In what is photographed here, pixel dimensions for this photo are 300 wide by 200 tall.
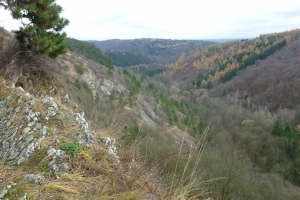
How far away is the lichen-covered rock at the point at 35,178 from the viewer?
2729mm

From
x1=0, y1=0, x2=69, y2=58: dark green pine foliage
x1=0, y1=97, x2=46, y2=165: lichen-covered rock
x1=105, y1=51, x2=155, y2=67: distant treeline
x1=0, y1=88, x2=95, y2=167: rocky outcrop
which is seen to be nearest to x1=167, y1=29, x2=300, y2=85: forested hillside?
x1=105, y1=51, x2=155, y2=67: distant treeline

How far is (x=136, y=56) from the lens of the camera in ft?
656

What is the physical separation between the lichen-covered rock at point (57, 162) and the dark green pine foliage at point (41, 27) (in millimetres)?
4982

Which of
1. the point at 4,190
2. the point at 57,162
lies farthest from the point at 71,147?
the point at 4,190

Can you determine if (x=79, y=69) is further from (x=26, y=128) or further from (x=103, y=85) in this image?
(x=26, y=128)

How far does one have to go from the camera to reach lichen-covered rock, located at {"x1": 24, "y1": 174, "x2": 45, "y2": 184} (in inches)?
107

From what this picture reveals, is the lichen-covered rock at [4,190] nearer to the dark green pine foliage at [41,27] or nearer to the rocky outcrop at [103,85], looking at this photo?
the dark green pine foliage at [41,27]

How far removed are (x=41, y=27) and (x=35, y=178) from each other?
19.7 feet

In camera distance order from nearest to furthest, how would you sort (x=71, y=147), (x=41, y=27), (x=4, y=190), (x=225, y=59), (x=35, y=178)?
(x=4, y=190) → (x=35, y=178) → (x=71, y=147) → (x=41, y=27) → (x=225, y=59)

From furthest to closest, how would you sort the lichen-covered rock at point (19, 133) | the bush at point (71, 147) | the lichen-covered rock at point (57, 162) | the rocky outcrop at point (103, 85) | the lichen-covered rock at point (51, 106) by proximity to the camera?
the rocky outcrop at point (103, 85) < the lichen-covered rock at point (51, 106) < the lichen-covered rock at point (19, 133) < the bush at point (71, 147) < the lichen-covered rock at point (57, 162)

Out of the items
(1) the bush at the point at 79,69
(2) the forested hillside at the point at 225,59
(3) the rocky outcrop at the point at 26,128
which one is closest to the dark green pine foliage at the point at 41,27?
(3) the rocky outcrop at the point at 26,128

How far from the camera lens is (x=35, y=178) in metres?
2.76

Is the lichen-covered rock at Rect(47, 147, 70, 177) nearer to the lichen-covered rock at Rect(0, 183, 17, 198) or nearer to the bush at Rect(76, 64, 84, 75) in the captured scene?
the lichen-covered rock at Rect(0, 183, 17, 198)

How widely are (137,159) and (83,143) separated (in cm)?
90
